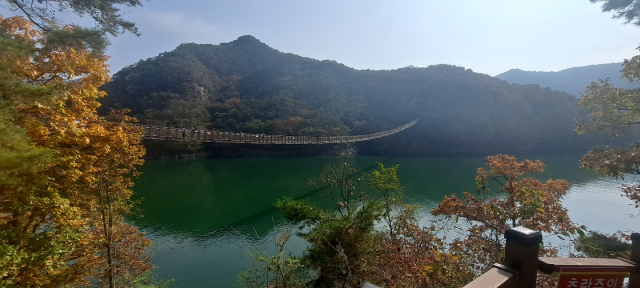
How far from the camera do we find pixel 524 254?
2.50ft

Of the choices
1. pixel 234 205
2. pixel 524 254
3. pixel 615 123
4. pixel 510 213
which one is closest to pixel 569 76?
pixel 234 205

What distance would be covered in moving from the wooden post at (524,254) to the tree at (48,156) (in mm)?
2540

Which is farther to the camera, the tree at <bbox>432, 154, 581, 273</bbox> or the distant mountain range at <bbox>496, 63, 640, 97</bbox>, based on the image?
the distant mountain range at <bbox>496, 63, 640, 97</bbox>

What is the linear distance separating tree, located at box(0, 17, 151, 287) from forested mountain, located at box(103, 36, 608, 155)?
18.4 m

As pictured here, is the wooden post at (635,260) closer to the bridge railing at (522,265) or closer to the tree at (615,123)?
the bridge railing at (522,265)

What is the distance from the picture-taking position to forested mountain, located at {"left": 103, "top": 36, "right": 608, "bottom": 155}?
88.6 ft

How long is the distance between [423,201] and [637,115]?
27.5ft

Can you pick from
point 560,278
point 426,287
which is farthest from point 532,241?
point 426,287

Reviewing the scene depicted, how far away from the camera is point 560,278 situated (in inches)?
32.8

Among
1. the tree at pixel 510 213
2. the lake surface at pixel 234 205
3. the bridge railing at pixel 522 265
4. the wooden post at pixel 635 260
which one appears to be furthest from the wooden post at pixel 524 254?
the tree at pixel 510 213

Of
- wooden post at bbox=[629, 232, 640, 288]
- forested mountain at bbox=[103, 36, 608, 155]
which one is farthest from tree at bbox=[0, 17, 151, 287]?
forested mountain at bbox=[103, 36, 608, 155]

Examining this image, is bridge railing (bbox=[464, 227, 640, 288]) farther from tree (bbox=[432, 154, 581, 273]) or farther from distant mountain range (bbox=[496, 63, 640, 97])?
distant mountain range (bbox=[496, 63, 640, 97])

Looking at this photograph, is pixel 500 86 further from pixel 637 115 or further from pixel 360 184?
pixel 637 115

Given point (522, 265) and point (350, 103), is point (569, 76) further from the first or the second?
point (522, 265)
